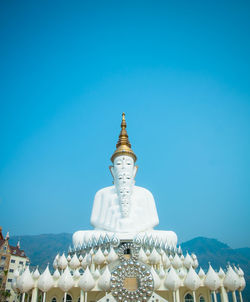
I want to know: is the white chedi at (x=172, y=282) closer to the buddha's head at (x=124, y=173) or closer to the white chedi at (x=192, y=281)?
the white chedi at (x=192, y=281)

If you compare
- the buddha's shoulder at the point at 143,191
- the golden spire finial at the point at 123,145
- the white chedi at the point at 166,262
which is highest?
the golden spire finial at the point at 123,145

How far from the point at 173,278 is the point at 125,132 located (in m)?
14.9

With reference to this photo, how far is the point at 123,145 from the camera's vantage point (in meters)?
23.4

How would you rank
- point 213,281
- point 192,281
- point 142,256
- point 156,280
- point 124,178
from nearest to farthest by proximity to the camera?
point 156,280, point 192,281, point 213,281, point 142,256, point 124,178

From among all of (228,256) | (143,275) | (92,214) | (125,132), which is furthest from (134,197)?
(228,256)

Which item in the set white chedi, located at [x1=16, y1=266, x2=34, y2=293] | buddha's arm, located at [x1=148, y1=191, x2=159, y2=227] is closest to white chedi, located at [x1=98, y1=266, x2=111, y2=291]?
white chedi, located at [x1=16, y1=266, x2=34, y2=293]

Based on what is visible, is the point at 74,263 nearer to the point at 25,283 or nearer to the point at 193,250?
the point at 25,283

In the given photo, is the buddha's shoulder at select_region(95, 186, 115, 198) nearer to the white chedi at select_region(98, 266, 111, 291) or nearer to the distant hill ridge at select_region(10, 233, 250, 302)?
the white chedi at select_region(98, 266, 111, 291)

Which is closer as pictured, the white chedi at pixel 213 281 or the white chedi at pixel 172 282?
the white chedi at pixel 172 282

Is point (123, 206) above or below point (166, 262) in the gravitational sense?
above

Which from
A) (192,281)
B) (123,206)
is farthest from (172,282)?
(123,206)

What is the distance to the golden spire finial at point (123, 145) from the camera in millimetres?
22172

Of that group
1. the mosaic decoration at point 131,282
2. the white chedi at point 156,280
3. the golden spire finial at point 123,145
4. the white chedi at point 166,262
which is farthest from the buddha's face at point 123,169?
the mosaic decoration at point 131,282

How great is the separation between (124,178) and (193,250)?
9137cm
